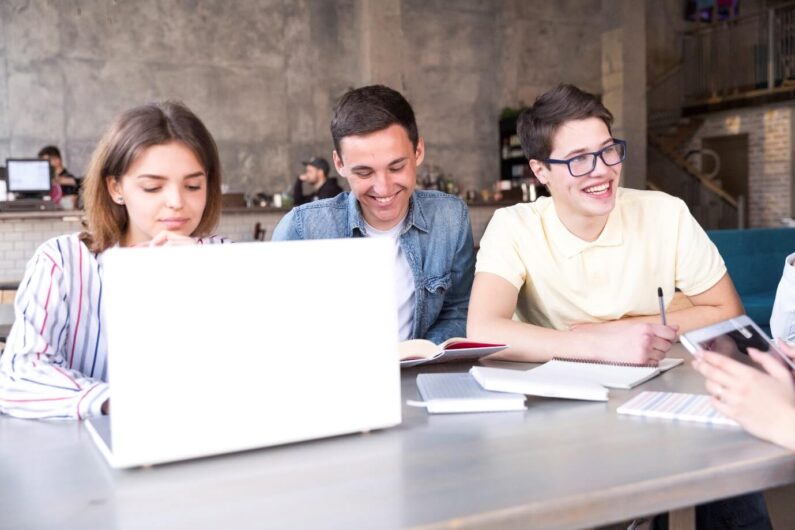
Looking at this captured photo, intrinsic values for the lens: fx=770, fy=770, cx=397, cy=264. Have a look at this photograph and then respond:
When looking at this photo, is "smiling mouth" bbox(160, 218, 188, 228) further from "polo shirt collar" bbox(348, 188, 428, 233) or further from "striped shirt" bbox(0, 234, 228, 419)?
"polo shirt collar" bbox(348, 188, 428, 233)

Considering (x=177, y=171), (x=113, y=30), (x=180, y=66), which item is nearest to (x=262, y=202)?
(x=180, y=66)

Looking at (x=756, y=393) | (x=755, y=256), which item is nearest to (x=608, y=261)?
(x=756, y=393)

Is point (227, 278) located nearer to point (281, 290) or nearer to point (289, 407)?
point (281, 290)

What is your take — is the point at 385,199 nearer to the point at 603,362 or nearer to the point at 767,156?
the point at 603,362

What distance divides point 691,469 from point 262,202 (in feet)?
29.2

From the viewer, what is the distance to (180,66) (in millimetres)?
10102

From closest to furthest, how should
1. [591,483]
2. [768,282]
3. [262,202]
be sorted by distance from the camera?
[591,483]
[768,282]
[262,202]

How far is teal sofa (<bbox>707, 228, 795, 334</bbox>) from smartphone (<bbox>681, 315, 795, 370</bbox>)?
10.9 ft

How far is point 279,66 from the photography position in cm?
1066

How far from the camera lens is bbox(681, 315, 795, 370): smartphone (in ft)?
3.58

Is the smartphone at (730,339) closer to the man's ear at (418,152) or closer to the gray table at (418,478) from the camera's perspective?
the gray table at (418,478)

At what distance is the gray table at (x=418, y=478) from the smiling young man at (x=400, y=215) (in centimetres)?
104

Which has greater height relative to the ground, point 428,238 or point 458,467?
point 428,238

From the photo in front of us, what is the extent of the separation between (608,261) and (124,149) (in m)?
1.20
